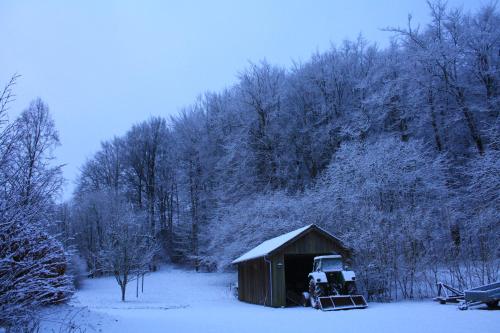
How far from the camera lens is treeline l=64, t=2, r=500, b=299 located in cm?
1820

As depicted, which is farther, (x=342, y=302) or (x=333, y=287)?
(x=333, y=287)

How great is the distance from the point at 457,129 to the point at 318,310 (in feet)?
55.7

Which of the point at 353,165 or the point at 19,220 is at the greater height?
the point at 353,165

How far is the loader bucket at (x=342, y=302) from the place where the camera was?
15.4 m

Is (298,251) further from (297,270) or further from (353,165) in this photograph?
(353,165)

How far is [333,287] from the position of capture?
1664cm

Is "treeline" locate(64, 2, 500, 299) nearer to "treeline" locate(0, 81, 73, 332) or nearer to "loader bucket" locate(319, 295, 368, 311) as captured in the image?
"loader bucket" locate(319, 295, 368, 311)

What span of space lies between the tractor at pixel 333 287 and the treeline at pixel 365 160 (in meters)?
2.23

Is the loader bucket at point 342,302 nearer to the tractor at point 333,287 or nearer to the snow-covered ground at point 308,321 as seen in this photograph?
the tractor at point 333,287

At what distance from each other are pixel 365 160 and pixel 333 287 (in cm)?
974

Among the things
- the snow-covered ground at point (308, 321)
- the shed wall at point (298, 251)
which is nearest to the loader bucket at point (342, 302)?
the snow-covered ground at point (308, 321)

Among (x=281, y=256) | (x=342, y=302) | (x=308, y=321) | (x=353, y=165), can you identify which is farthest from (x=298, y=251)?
(x=353, y=165)

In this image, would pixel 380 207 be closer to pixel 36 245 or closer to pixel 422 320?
pixel 422 320

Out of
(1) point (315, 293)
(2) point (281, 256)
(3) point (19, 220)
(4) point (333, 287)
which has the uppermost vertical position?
(3) point (19, 220)
